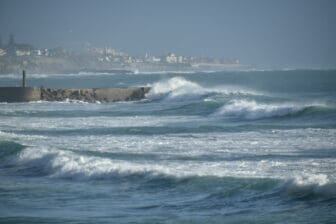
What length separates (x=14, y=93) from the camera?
55.9m

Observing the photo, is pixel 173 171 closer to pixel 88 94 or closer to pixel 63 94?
pixel 88 94

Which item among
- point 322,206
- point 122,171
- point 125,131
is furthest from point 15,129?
point 322,206

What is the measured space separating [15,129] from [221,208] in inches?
775

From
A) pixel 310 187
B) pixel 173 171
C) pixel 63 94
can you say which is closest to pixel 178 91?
pixel 63 94

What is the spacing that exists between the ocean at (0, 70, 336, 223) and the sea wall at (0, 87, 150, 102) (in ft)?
64.7

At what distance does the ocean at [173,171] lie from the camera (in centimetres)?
1527

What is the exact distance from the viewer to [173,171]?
63.3 ft

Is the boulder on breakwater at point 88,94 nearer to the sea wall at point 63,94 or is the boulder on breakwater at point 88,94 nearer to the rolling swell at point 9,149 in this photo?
the sea wall at point 63,94

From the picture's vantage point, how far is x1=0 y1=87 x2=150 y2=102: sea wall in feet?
184

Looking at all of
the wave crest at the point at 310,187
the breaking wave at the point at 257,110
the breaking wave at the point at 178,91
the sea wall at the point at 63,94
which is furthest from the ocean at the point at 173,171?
the breaking wave at the point at 178,91

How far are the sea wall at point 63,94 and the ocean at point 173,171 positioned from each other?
64.7ft

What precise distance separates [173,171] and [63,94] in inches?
1571

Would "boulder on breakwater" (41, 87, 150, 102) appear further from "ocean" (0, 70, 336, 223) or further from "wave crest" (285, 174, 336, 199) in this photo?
"wave crest" (285, 174, 336, 199)

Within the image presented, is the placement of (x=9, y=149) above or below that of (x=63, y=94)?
above
